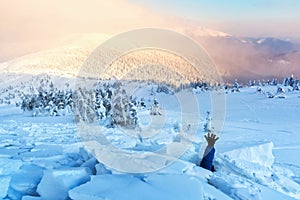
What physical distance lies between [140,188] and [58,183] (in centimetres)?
146

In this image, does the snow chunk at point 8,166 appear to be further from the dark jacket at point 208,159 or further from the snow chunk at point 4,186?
the dark jacket at point 208,159

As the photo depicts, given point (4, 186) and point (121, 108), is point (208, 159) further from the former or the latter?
point (121, 108)

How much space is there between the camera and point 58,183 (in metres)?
6.06

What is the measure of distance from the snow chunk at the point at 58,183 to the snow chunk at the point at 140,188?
1.76ft

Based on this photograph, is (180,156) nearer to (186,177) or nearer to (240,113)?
(186,177)

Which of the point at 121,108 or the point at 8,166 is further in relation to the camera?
the point at 121,108

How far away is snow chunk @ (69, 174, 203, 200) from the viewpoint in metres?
5.22

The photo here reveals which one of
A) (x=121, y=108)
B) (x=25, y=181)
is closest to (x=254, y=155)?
(x=25, y=181)

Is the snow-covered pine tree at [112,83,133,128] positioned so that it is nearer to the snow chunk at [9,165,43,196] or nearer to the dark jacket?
the dark jacket

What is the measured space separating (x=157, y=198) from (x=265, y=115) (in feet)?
87.0

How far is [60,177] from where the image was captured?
20.2 feet

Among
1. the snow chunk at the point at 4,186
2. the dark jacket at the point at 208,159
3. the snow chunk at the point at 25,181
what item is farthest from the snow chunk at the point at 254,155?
the snow chunk at the point at 4,186

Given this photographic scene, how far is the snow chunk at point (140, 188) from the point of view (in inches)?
Answer: 206

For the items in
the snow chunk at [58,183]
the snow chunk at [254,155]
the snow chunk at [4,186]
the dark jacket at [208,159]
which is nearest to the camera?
the snow chunk at [58,183]
